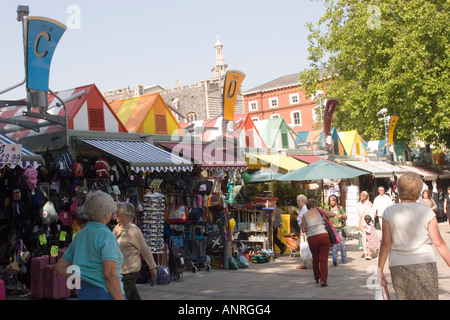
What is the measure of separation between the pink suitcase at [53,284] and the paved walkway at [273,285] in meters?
1.41

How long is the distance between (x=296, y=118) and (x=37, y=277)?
5519 centimetres

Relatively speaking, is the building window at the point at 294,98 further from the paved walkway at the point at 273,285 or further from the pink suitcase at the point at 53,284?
the pink suitcase at the point at 53,284

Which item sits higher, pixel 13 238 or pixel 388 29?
pixel 388 29

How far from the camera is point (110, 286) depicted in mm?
4195

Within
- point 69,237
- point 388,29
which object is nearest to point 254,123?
point 388,29

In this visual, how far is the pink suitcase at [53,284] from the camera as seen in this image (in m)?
9.49

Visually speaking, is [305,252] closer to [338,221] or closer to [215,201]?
[338,221]

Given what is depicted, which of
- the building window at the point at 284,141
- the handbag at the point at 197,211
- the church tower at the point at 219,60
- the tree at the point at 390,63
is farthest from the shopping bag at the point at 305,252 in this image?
the church tower at the point at 219,60

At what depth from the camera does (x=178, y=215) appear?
40.1 ft

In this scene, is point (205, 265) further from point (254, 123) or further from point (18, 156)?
point (254, 123)

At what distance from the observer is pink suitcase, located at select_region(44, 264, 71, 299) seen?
9492 millimetres

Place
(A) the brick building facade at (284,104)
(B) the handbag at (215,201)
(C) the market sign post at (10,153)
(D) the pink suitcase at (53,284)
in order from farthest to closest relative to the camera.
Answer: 1. (A) the brick building facade at (284,104)
2. (B) the handbag at (215,201)
3. (D) the pink suitcase at (53,284)
4. (C) the market sign post at (10,153)

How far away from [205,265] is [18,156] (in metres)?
5.66

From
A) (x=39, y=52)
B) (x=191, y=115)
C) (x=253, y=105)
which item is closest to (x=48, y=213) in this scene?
(x=39, y=52)
